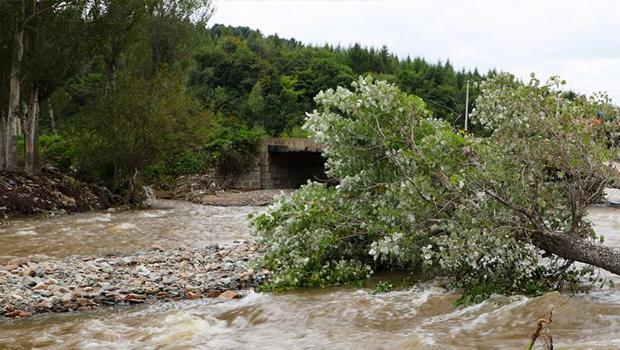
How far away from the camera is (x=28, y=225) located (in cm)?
1834

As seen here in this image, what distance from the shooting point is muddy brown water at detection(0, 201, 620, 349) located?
20.4 ft

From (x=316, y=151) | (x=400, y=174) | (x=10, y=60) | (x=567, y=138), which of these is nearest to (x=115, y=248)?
(x=400, y=174)

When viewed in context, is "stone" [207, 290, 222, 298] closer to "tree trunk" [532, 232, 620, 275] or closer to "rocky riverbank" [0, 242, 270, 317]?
"rocky riverbank" [0, 242, 270, 317]

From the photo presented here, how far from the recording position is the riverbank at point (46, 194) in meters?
21.0

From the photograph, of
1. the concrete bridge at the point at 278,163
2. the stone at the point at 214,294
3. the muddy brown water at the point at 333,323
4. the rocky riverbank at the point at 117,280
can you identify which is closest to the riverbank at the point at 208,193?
the concrete bridge at the point at 278,163

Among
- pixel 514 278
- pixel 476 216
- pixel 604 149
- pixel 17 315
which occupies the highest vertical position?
pixel 604 149

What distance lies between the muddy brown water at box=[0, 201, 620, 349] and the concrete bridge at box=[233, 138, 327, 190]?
28765 millimetres

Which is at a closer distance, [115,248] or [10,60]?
[115,248]

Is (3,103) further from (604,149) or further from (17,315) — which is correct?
(604,149)

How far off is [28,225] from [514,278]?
49.1 ft

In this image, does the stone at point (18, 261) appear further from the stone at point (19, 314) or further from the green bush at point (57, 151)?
the green bush at point (57, 151)

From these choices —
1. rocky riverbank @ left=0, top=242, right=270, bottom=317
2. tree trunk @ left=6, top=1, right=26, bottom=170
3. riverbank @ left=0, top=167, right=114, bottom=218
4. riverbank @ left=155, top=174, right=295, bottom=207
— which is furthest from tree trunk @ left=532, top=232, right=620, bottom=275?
riverbank @ left=155, top=174, right=295, bottom=207

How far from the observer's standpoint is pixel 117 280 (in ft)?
33.3

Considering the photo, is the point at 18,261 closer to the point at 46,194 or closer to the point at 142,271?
the point at 142,271
